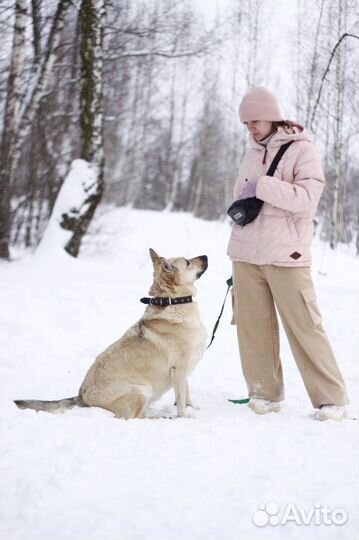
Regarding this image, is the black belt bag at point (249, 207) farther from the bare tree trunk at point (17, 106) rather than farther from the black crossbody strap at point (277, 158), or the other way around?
the bare tree trunk at point (17, 106)

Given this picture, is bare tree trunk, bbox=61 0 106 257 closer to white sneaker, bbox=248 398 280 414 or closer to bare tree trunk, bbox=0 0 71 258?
bare tree trunk, bbox=0 0 71 258

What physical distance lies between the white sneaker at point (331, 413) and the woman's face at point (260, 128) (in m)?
1.94

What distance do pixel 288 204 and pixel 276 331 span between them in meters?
1.00

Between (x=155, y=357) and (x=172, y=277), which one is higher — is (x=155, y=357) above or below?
below

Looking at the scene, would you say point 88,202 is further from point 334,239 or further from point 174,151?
point 174,151

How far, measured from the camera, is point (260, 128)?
345 centimetres

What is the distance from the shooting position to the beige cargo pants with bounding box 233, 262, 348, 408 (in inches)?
131

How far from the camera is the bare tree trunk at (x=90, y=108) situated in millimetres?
8055

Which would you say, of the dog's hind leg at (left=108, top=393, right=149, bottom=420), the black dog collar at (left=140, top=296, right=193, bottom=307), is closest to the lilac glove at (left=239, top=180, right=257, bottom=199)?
the black dog collar at (left=140, top=296, right=193, bottom=307)

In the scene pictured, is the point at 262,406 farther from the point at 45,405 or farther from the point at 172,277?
the point at 45,405

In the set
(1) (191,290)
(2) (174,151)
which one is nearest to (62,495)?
(1) (191,290)

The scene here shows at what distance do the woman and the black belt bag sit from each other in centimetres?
4

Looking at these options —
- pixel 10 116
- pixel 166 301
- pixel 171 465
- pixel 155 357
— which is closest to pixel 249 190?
pixel 166 301

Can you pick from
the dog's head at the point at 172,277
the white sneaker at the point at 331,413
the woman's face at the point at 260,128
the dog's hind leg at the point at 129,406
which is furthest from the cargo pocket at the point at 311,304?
the dog's hind leg at the point at 129,406
